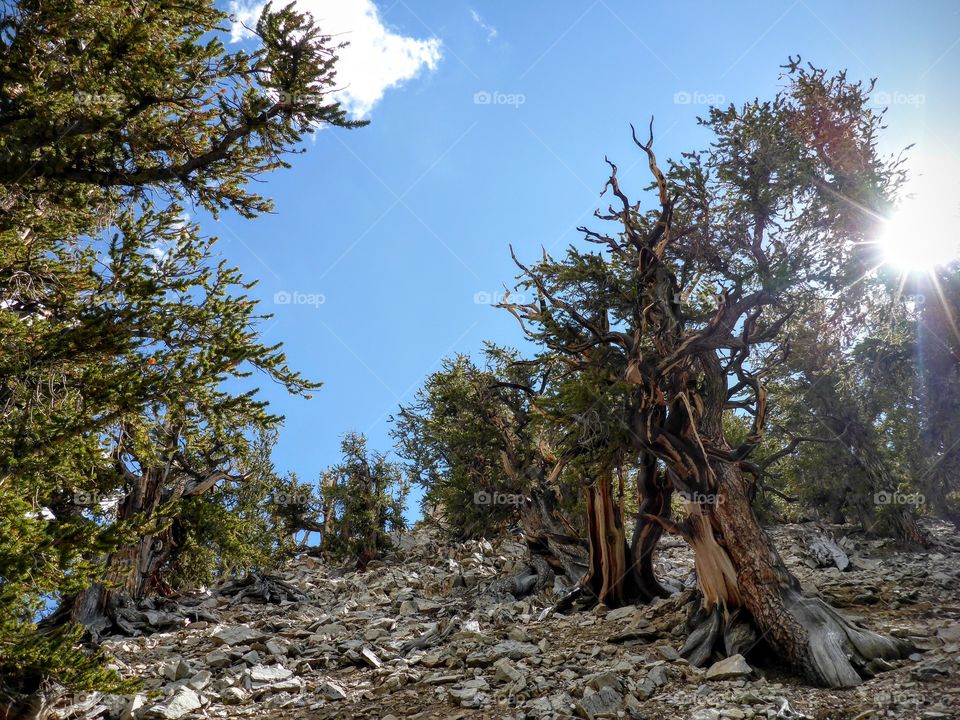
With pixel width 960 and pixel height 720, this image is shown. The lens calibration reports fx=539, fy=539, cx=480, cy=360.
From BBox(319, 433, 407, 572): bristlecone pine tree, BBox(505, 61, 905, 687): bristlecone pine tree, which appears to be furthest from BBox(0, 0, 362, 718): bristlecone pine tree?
BBox(319, 433, 407, 572): bristlecone pine tree

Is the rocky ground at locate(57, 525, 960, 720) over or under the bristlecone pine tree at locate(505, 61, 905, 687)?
under

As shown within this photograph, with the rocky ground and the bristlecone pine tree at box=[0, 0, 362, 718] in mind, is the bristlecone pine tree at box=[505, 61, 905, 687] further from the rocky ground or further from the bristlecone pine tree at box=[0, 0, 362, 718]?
the bristlecone pine tree at box=[0, 0, 362, 718]

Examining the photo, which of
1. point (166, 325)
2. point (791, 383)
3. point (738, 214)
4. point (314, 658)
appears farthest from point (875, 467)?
point (166, 325)

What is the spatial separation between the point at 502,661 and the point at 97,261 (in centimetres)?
713

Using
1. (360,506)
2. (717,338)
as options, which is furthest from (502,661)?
(360,506)

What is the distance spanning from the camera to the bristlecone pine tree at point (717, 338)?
7.15 metres

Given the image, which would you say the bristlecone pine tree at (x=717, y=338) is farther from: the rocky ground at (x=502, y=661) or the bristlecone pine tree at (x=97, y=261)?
the bristlecone pine tree at (x=97, y=261)

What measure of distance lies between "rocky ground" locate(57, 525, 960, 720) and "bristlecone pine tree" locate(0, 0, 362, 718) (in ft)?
6.41

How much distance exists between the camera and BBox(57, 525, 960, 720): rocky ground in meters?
5.53

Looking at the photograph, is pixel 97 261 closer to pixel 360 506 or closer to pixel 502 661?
pixel 502 661

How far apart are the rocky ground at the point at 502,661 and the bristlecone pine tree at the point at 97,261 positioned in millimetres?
1953

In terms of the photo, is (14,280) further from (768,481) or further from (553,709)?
(768,481)

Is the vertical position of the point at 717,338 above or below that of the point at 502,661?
above

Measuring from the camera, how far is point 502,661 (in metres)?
7.14
